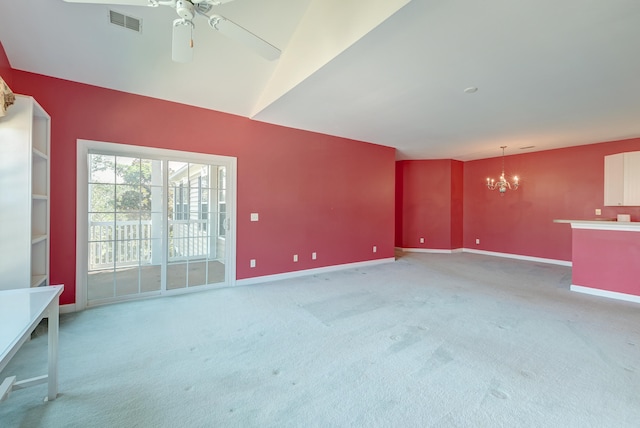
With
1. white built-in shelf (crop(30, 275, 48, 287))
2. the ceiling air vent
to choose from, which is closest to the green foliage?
white built-in shelf (crop(30, 275, 48, 287))

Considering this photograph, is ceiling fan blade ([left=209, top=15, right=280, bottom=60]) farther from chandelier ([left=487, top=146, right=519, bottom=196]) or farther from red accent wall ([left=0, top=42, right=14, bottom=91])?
chandelier ([left=487, top=146, right=519, bottom=196])

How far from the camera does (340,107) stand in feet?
12.4

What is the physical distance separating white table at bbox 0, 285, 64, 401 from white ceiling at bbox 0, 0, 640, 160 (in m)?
2.50

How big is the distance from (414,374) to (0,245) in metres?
3.52

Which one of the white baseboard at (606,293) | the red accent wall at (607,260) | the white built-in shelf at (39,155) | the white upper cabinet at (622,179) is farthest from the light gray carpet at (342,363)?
the white upper cabinet at (622,179)

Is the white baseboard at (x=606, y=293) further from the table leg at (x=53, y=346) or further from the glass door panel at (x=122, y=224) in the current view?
the glass door panel at (x=122, y=224)

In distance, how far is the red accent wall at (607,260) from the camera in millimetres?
3652

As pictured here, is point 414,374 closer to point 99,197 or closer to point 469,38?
point 469,38

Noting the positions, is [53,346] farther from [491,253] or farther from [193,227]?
[491,253]

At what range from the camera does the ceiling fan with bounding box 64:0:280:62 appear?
1.70 m

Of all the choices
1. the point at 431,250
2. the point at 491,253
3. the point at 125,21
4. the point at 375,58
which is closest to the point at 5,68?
the point at 125,21

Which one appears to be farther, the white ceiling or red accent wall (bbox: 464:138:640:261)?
red accent wall (bbox: 464:138:640:261)

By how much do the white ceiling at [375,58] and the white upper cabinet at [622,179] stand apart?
79 cm

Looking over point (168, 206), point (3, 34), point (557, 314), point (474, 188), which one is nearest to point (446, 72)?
point (557, 314)
